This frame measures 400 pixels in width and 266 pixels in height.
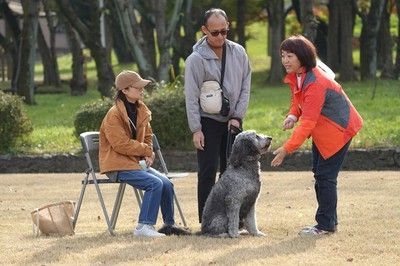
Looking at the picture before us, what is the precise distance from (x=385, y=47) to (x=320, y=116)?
3543 centimetres

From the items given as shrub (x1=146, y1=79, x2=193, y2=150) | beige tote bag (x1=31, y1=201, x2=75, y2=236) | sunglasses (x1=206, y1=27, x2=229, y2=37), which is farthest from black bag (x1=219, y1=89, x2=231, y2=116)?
shrub (x1=146, y1=79, x2=193, y2=150)

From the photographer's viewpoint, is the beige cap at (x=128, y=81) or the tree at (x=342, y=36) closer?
the beige cap at (x=128, y=81)

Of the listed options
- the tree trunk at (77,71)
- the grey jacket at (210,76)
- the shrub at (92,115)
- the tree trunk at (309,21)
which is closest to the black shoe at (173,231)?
the grey jacket at (210,76)

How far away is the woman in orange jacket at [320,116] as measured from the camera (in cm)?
1201

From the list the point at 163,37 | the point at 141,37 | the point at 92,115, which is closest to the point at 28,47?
the point at 163,37

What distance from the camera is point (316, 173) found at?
40.3 feet

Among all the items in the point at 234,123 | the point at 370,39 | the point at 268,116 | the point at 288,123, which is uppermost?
the point at 288,123

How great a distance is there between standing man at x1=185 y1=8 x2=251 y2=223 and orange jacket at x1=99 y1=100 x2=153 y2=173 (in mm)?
464

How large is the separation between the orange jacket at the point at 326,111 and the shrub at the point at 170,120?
9.58m

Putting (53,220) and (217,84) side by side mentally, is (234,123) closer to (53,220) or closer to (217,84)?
(217,84)

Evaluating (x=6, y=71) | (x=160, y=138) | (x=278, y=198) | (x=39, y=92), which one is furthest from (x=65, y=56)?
(x=278, y=198)

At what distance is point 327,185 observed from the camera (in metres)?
12.2

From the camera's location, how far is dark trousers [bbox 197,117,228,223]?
12.8 metres

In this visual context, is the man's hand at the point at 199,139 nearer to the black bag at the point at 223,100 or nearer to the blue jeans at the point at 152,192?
the black bag at the point at 223,100
